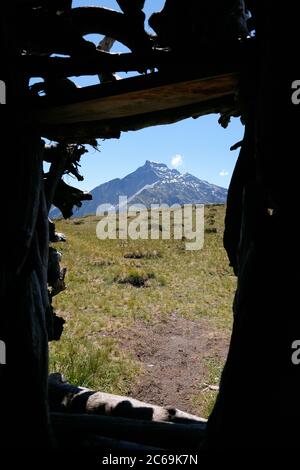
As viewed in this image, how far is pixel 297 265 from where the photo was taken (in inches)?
110

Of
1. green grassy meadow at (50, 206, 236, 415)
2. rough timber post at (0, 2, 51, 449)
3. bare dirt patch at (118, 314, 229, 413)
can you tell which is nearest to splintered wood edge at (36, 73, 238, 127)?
rough timber post at (0, 2, 51, 449)

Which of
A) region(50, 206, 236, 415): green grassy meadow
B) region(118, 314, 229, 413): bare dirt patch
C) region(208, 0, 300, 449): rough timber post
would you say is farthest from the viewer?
region(50, 206, 236, 415): green grassy meadow

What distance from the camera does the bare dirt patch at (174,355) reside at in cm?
929

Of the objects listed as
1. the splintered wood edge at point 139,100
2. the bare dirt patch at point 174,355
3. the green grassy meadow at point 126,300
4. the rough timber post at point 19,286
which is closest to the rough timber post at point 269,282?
the splintered wood edge at point 139,100

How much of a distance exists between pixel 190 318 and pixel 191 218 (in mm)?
33917

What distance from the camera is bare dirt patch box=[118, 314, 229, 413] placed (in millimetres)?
9289

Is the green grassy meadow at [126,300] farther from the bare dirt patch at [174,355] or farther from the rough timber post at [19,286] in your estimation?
the rough timber post at [19,286]

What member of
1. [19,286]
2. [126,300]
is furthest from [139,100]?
[126,300]

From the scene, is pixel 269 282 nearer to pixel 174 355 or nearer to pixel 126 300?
pixel 174 355

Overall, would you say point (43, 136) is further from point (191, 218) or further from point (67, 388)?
point (191, 218)

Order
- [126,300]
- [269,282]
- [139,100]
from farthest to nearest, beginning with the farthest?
[126,300]
[139,100]
[269,282]

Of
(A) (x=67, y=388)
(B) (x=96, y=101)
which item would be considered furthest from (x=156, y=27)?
(A) (x=67, y=388)

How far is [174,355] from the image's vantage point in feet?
38.4

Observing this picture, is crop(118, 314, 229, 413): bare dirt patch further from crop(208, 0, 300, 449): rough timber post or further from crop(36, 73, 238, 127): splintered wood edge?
crop(36, 73, 238, 127): splintered wood edge
